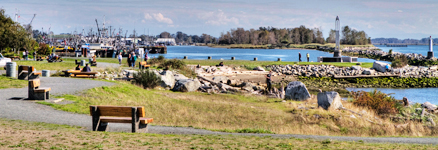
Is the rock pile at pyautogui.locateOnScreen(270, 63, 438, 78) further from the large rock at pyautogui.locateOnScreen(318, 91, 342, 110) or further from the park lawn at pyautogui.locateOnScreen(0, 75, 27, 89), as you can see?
the park lawn at pyautogui.locateOnScreen(0, 75, 27, 89)

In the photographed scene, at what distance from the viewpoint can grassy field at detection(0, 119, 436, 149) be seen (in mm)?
8008

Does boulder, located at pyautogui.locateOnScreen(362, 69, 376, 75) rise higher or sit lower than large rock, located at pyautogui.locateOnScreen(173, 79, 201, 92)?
higher

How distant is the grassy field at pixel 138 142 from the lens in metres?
8.01

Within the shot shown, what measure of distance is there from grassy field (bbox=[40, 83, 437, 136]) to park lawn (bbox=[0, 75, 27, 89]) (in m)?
3.74

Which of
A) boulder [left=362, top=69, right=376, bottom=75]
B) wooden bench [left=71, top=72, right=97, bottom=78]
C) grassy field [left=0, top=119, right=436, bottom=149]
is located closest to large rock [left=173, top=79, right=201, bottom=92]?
wooden bench [left=71, top=72, right=97, bottom=78]

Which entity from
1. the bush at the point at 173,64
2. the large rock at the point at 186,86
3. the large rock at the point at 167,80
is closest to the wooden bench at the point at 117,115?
the large rock at the point at 186,86

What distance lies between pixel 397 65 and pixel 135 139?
49.9m

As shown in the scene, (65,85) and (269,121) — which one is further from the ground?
(65,85)

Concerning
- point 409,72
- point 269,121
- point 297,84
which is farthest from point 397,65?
point 269,121

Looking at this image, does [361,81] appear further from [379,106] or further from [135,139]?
[135,139]

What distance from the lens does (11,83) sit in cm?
1942

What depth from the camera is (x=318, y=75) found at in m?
43.8

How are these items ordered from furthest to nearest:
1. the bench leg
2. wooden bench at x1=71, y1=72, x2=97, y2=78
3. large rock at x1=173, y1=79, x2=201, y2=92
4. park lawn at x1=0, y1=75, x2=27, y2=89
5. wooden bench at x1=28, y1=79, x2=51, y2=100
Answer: large rock at x1=173, y1=79, x2=201, y2=92 < wooden bench at x1=71, y1=72, x2=97, y2=78 < park lawn at x1=0, y1=75, x2=27, y2=89 < wooden bench at x1=28, y1=79, x2=51, y2=100 < the bench leg

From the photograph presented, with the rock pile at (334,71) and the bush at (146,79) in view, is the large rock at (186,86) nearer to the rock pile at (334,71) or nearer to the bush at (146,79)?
the bush at (146,79)
